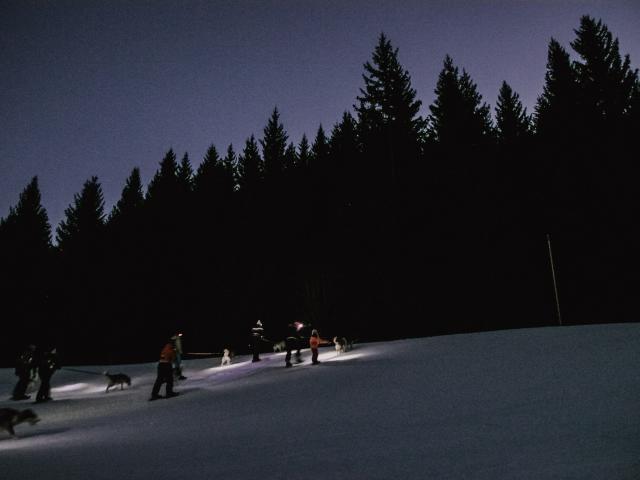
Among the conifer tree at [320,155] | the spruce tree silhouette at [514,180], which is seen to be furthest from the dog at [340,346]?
the conifer tree at [320,155]

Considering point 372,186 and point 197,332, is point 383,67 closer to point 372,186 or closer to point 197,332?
point 372,186

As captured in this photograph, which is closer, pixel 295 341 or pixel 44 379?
pixel 44 379

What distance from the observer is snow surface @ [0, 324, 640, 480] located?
371cm

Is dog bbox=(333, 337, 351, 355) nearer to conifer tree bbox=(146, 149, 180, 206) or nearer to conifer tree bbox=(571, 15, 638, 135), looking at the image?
conifer tree bbox=(571, 15, 638, 135)

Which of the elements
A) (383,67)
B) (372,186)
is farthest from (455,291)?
(383,67)

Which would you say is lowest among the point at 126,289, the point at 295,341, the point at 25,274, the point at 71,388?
the point at 71,388

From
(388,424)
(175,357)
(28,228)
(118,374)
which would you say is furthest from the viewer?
(28,228)

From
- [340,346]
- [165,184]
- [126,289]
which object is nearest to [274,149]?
[165,184]

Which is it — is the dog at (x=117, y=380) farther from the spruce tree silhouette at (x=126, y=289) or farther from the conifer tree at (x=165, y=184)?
the conifer tree at (x=165, y=184)

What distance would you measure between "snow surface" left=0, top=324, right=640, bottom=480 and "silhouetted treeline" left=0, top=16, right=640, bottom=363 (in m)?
12.2

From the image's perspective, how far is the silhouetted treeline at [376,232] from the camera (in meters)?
22.0

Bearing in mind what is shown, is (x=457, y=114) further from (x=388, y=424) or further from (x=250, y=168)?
(x=388, y=424)

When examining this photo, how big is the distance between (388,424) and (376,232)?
67.4 ft

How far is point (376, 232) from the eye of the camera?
998 inches
